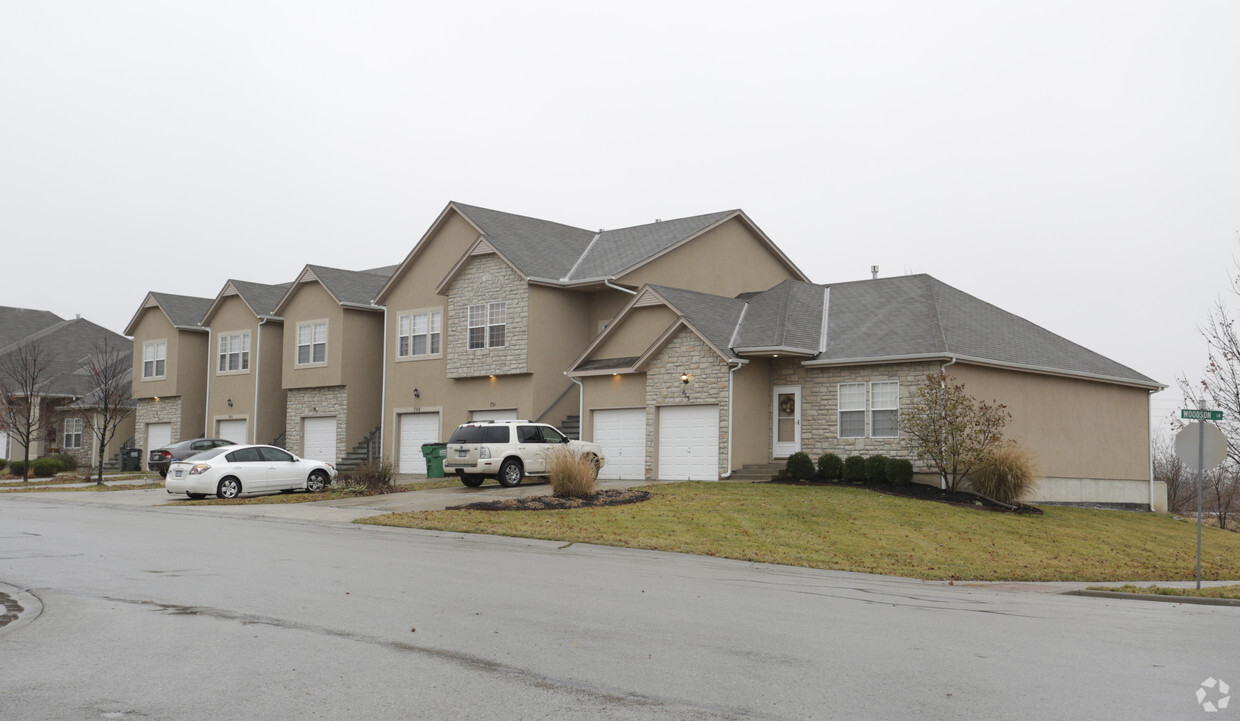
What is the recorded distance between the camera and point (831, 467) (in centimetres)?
2744

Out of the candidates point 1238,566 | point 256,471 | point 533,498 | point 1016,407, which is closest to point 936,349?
point 1016,407

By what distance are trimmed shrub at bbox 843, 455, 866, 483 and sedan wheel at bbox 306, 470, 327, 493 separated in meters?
14.3

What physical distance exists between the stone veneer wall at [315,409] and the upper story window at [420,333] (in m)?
3.20

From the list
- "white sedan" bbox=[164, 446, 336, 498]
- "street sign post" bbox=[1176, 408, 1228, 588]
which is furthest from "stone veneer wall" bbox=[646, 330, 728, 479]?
"street sign post" bbox=[1176, 408, 1228, 588]

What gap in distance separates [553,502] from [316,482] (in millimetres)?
9600

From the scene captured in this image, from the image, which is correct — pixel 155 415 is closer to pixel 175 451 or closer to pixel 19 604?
pixel 175 451

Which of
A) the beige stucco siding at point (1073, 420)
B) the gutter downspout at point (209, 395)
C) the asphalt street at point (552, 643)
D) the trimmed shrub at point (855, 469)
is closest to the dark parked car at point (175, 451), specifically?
the gutter downspout at point (209, 395)

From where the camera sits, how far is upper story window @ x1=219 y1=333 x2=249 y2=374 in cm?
4447

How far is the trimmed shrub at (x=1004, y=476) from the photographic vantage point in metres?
25.6

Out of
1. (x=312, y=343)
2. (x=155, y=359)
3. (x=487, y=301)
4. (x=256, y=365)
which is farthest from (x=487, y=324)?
(x=155, y=359)

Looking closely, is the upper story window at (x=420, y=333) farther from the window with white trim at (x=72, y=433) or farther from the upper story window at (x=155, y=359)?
the window with white trim at (x=72, y=433)

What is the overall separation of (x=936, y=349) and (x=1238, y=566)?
8289 mm

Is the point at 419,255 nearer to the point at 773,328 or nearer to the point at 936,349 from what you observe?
the point at 773,328

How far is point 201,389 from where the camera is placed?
4741cm
